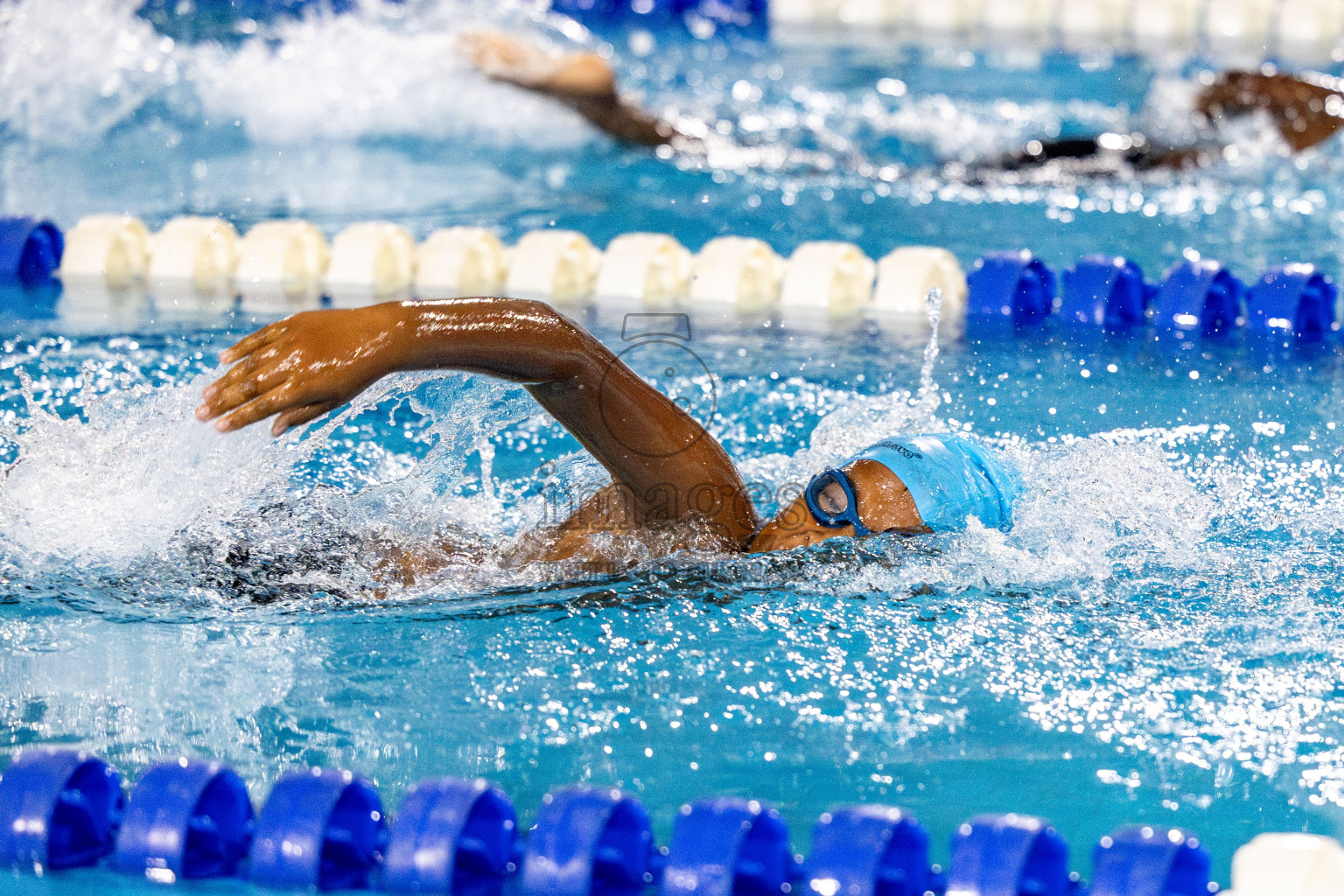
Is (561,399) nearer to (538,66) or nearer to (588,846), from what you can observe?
(588,846)

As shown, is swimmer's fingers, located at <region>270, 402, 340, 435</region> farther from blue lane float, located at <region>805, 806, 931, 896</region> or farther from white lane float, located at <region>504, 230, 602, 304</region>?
white lane float, located at <region>504, 230, 602, 304</region>

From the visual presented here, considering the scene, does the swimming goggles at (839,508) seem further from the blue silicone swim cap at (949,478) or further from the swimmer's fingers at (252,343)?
the swimmer's fingers at (252,343)

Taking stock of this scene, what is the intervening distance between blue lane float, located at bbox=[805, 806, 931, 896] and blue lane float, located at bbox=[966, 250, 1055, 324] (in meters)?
2.50

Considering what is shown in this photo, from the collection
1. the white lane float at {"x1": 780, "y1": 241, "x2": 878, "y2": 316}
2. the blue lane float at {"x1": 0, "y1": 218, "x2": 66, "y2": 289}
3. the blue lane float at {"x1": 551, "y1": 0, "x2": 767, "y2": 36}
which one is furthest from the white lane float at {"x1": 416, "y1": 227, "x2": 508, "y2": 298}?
the blue lane float at {"x1": 551, "y1": 0, "x2": 767, "y2": 36}

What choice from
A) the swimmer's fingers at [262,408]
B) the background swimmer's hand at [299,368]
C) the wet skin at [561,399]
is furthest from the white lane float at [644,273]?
the swimmer's fingers at [262,408]

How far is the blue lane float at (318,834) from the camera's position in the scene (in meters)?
1.82

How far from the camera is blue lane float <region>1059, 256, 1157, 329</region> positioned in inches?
158

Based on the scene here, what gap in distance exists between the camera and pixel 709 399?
339 centimetres

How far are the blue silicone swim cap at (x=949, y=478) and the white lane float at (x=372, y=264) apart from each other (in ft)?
6.97

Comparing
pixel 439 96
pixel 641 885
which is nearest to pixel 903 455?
pixel 641 885

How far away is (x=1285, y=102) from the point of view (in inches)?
219

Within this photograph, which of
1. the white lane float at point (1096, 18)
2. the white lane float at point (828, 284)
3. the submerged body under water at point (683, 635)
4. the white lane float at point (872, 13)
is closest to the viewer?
the submerged body under water at point (683, 635)

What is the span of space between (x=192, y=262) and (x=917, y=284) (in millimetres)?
2186

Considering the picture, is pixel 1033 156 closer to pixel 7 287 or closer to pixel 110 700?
pixel 7 287
